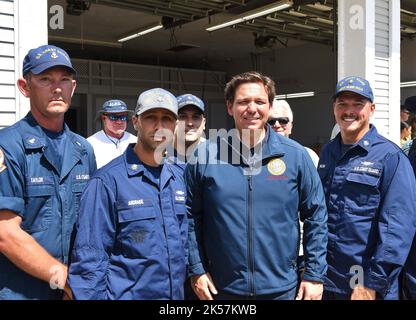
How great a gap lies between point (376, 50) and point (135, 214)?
5.11 m

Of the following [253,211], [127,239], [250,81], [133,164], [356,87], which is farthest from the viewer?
[356,87]

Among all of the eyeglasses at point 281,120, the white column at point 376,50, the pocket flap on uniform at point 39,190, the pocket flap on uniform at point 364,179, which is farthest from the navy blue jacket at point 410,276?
the white column at point 376,50

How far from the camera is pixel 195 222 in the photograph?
2340 mm

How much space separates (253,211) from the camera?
2215mm

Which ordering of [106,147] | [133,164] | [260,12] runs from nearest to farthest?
[133,164] < [106,147] < [260,12]

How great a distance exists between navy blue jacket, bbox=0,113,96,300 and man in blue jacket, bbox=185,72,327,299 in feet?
2.12

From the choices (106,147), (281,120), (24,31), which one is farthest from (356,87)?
(106,147)

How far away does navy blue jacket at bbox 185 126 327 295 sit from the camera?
7.27ft

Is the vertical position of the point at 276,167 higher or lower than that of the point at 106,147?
lower

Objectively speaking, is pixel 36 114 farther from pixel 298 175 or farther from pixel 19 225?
pixel 298 175

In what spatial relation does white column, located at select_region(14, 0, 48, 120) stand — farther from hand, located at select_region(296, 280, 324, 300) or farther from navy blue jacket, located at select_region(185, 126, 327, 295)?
hand, located at select_region(296, 280, 324, 300)

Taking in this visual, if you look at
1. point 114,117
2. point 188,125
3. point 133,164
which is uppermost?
point 114,117

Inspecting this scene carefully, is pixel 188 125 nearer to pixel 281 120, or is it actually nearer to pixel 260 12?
pixel 281 120

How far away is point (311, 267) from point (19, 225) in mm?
1445
